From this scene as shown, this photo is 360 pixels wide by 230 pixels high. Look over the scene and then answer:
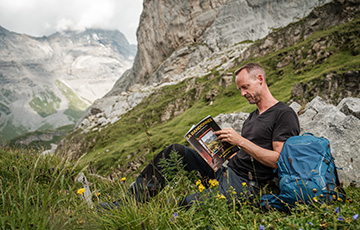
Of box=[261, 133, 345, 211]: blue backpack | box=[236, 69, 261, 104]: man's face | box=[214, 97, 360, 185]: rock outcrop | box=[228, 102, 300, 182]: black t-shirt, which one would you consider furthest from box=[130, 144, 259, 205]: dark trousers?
box=[214, 97, 360, 185]: rock outcrop

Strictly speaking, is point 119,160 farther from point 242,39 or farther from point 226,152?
point 242,39

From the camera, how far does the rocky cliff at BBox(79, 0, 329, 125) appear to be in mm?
61906

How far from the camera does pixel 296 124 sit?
3.35 metres

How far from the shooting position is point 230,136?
141 inches

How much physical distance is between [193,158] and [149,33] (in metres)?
103

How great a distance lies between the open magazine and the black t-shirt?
12.1 inches

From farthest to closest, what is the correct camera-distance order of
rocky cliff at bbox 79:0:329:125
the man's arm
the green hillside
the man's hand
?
rocky cliff at bbox 79:0:329:125 < the green hillside < the man's hand < the man's arm

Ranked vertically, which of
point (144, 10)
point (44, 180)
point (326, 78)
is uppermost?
point (144, 10)

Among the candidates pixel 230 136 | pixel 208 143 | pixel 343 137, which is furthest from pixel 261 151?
pixel 343 137

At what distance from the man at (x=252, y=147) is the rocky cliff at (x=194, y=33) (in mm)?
48065

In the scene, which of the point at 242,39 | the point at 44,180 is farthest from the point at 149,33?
the point at 44,180

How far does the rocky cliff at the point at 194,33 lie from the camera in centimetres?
6191

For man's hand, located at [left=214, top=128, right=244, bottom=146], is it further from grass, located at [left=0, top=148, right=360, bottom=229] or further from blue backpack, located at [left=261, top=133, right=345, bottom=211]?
grass, located at [left=0, top=148, right=360, bottom=229]

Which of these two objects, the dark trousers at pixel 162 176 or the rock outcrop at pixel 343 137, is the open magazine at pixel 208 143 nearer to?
the dark trousers at pixel 162 176
